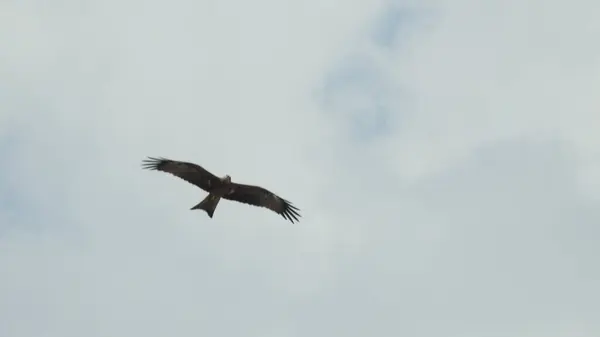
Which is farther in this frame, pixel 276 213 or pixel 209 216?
pixel 276 213

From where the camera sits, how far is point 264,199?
3528cm

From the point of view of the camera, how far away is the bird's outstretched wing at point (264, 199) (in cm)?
3462

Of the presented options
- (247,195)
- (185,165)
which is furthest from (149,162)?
(247,195)

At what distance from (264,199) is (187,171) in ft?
9.86

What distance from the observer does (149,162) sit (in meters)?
33.9

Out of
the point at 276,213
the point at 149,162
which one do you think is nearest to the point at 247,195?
the point at 276,213

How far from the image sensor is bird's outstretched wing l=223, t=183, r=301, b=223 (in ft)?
114

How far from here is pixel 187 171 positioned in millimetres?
33812

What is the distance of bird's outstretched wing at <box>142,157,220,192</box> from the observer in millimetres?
33625

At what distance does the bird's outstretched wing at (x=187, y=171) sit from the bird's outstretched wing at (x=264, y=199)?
89 cm

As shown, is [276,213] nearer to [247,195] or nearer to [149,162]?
[247,195]

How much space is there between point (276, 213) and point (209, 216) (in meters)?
3.04

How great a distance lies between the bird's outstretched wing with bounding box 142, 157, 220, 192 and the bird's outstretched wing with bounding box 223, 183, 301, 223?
2.93ft

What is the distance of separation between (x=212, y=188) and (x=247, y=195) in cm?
158
